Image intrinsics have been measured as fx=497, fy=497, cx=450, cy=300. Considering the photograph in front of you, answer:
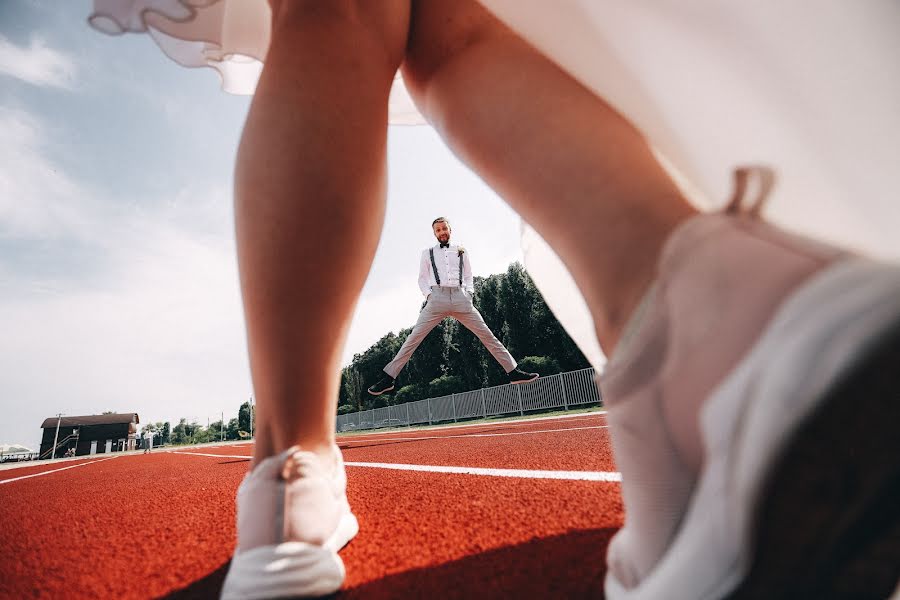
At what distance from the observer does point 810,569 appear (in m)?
0.31

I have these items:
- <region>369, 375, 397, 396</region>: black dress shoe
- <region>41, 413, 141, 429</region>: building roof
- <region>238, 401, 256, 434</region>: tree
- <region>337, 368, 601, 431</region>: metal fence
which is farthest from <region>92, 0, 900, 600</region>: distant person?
<region>238, 401, 256, 434</region>: tree

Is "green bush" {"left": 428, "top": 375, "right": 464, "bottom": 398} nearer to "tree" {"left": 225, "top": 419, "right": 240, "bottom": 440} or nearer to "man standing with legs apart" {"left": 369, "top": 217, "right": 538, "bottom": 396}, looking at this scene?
"man standing with legs apart" {"left": 369, "top": 217, "right": 538, "bottom": 396}

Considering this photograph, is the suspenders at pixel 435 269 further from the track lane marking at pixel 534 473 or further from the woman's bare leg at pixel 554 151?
the woman's bare leg at pixel 554 151

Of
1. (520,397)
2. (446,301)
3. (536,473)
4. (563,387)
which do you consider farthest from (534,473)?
(520,397)

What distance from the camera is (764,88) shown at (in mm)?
483

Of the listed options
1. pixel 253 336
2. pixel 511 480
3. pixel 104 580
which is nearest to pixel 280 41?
pixel 253 336

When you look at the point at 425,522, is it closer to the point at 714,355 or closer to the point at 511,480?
the point at 511,480

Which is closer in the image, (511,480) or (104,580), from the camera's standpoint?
(104,580)

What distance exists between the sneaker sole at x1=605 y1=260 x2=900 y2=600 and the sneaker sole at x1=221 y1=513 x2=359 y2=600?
438 mm

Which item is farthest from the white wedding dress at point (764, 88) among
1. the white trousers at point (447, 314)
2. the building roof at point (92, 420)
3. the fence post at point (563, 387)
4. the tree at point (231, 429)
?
the tree at point (231, 429)

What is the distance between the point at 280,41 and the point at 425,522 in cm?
92

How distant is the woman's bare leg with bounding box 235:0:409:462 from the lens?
0.61 m

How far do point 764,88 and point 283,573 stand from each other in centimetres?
72

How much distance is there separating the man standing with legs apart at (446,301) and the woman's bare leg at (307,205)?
5604 millimetres
